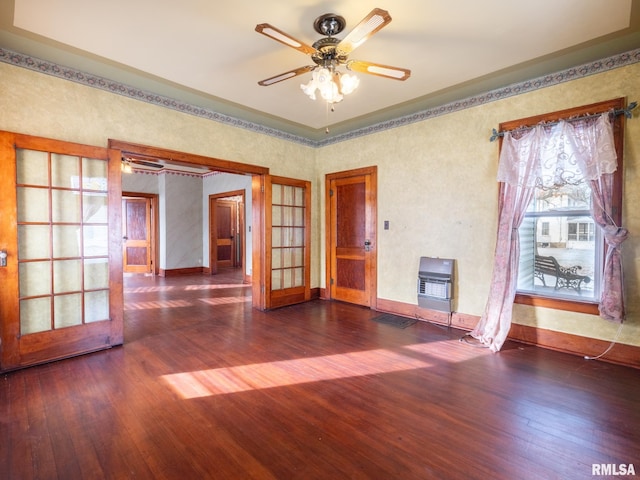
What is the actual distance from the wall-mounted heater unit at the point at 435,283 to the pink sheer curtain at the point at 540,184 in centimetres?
51

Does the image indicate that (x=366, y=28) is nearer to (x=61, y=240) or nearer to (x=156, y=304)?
(x=61, y=240)

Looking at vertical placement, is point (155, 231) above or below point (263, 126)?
below

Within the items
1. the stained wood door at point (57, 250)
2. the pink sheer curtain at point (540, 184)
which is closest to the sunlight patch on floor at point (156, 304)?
the stained wood door at point (57, 250)

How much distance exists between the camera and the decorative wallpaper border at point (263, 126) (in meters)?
2.86

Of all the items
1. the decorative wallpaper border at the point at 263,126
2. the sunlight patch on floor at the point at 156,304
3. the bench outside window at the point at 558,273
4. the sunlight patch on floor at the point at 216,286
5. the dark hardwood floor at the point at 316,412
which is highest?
the decorative wallpaper border at the point at 263,126

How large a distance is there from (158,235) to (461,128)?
25.0ft

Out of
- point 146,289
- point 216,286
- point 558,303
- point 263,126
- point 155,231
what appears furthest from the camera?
point 155,231

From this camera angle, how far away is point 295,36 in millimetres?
2625

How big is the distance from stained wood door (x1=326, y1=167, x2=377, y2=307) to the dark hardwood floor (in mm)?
1575

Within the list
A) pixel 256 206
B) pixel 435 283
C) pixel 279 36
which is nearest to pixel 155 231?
pixel 256 206

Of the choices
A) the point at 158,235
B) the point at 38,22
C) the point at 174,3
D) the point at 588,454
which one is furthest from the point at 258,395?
the point at 158,235

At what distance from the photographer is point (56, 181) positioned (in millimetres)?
2959

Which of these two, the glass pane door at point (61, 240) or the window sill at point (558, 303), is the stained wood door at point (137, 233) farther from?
the window sill at point (558, 303)

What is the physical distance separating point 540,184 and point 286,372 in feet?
10.5
